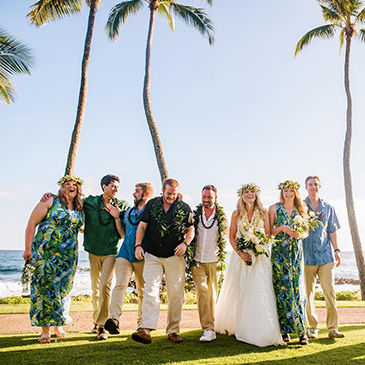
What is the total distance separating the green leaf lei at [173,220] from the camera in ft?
18.4

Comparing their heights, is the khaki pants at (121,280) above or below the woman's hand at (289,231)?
below

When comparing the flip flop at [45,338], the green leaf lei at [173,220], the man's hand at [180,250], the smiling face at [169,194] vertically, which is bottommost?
the flip flop at [45,338]

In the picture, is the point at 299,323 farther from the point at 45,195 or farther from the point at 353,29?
the point at 353,29

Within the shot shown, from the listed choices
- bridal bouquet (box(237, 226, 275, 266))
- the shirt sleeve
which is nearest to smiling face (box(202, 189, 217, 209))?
bridal bouquet (box(237, 226, 275, 266))

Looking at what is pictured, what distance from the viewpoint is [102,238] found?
605cm

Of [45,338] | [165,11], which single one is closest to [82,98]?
[165,11]

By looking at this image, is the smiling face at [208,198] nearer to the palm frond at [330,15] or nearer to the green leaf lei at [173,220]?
the green leaf lei at [173,220]

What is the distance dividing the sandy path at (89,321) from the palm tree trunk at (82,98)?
5.16 metres

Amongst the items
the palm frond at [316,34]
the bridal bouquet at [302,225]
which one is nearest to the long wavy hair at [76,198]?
the bridal bouquet at [302,225]

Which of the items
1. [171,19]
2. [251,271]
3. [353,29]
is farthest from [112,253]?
[353,29]

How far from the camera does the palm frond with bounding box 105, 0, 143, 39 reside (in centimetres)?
1553

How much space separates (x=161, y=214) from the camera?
568 cm

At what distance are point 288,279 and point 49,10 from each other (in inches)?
503

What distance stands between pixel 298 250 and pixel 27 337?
14.8 feet
